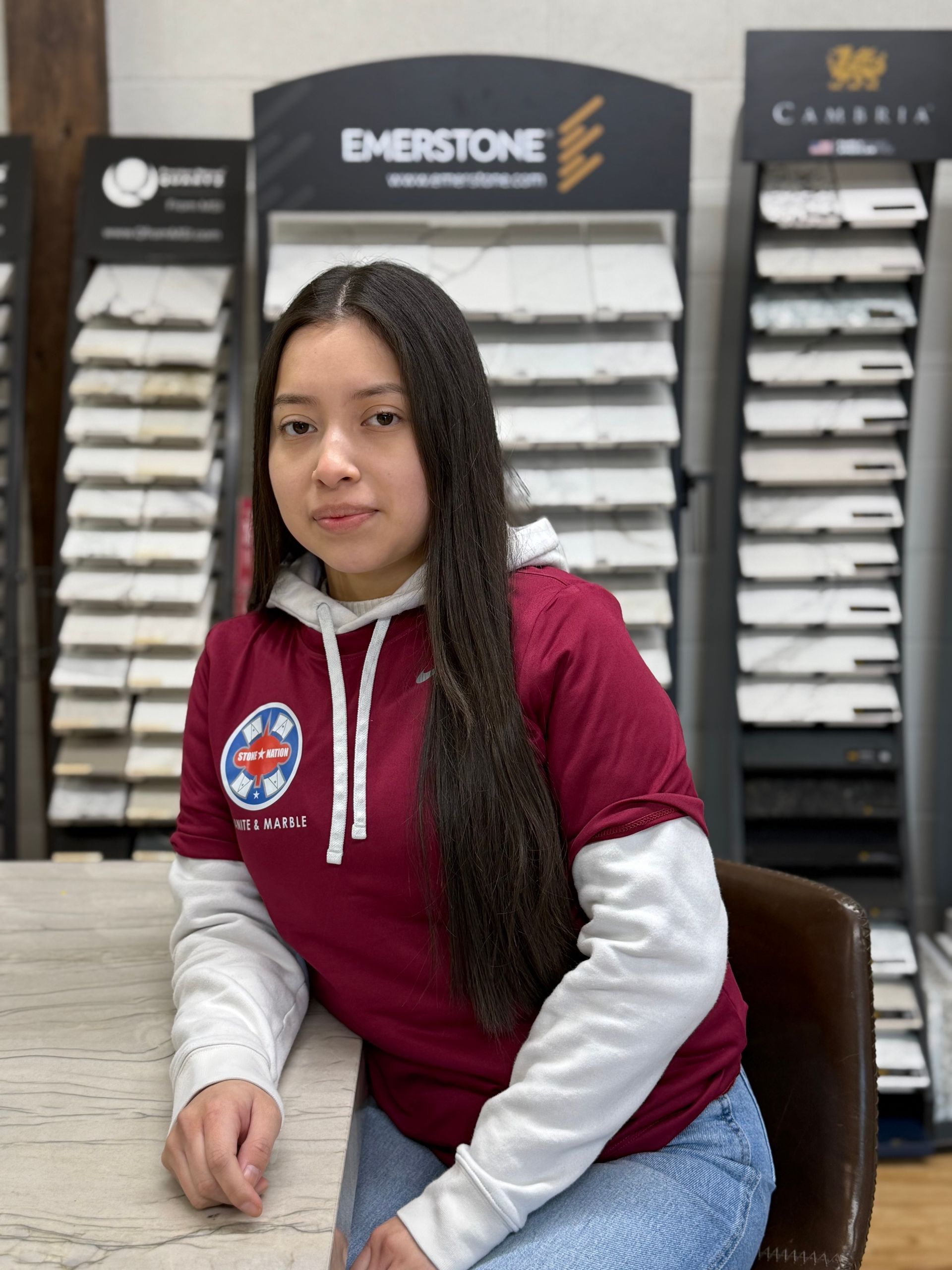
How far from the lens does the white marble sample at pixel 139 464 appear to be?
99.9 inches

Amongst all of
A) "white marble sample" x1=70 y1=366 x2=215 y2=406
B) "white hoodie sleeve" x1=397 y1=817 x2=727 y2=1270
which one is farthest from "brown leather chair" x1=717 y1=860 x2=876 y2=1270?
"white marble sample" x1=70 y1=366 x2=215 y2=406

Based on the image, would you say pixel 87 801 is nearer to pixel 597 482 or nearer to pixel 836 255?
pixel 597 482

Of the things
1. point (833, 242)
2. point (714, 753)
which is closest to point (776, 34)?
point (833, 242)

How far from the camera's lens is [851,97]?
8.06 ft

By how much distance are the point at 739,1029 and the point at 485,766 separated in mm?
407

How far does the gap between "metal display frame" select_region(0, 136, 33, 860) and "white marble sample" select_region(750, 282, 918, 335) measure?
168 centimetres

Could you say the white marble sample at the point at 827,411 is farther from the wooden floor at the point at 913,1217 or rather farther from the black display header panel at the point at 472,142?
the wooden floor at the point at 913,1217

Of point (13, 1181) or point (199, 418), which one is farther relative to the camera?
point (199, 418)

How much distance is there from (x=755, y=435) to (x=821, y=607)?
1.40ft

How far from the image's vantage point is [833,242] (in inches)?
100

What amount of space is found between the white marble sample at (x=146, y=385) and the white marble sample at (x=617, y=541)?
2.76 ft

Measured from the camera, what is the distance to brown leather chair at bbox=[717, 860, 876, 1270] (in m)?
1.13

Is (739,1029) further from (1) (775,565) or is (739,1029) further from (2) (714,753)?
(2) (714,753)

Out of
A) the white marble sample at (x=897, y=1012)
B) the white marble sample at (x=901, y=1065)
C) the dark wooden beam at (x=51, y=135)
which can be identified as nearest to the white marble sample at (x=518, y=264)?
the dark wooden beam at (x=51, y=135)
